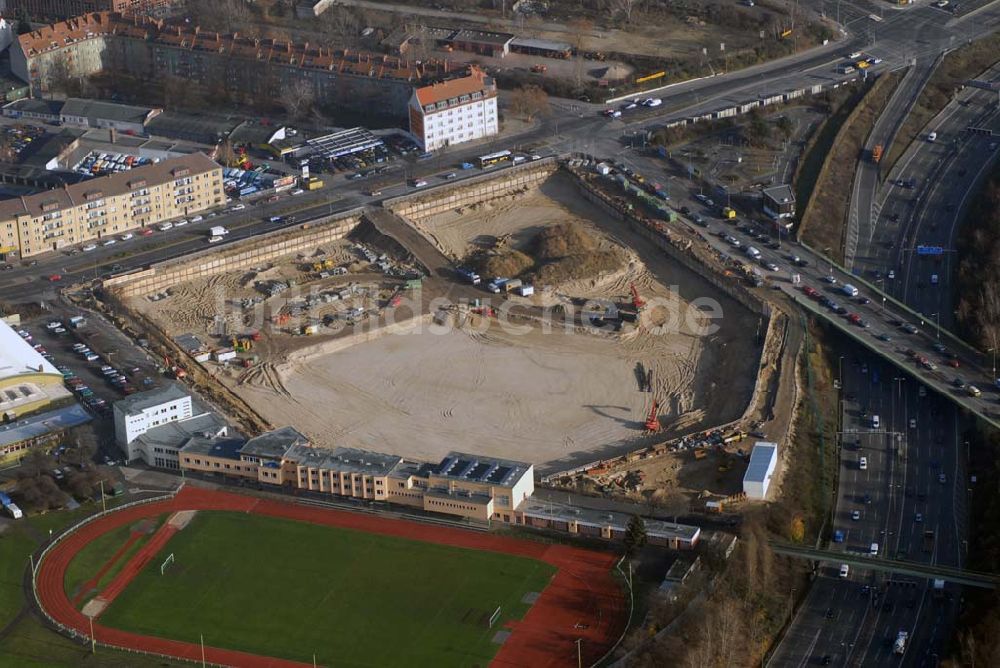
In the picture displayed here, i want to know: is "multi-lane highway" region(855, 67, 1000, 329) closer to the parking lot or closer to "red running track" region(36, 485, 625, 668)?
"red running track" region(36, 485, 625, 668)

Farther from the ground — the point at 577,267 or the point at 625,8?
the point at 625,8

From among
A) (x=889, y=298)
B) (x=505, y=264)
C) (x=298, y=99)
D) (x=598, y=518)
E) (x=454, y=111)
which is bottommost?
(x=598, y=518)

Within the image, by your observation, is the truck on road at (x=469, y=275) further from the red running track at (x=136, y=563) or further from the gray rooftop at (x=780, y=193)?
the red running track at (x=136, y=563)

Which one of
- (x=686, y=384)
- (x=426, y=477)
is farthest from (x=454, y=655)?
(x=686, y=384)

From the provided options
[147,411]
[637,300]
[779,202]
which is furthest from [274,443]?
[779,202]

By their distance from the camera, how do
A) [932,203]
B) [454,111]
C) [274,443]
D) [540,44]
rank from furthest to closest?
[540,44] → [454,111] → [932,203] → [274,443]

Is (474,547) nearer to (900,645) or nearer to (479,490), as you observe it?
(479,490)

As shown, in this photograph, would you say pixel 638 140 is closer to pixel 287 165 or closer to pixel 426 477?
pixel 287 165
